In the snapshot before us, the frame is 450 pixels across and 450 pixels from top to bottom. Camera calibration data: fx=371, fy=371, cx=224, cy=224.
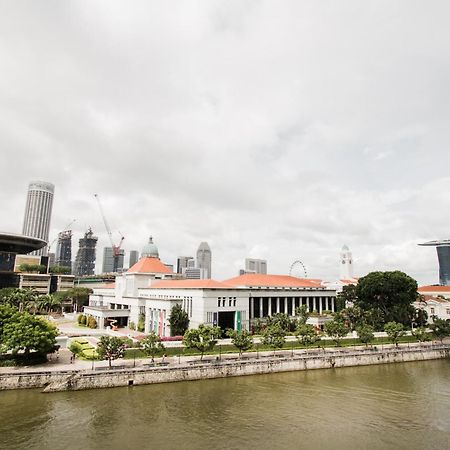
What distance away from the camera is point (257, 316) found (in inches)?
4097

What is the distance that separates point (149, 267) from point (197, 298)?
1520 inches

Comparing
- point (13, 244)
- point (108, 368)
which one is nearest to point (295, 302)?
point (108, 368)

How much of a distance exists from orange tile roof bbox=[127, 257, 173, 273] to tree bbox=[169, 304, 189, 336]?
37.6 m

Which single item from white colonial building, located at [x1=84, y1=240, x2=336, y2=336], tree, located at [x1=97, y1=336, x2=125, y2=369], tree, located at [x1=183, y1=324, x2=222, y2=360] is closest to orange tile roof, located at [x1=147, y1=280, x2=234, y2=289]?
white colonial building, located at [x1=84, y1=240, x2=336, y2=336]

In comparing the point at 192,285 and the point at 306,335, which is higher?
the point at 192,285

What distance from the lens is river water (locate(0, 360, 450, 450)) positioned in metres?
34.8

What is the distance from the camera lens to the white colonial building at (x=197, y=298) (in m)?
87.8

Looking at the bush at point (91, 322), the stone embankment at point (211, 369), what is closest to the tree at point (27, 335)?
the stone embankment at point (211, 369)

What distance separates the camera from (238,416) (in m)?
41.2

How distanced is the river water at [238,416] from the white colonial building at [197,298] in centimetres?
3143

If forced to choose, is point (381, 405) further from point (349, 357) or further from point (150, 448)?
point (150, 448)

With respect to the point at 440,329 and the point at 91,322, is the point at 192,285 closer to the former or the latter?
the point at 91,322

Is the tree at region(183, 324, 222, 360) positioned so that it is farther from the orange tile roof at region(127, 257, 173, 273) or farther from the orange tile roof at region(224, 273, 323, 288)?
the orange tile roof at region(127, 257, 173, 273)

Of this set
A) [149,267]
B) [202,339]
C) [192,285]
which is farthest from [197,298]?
[149,267]
